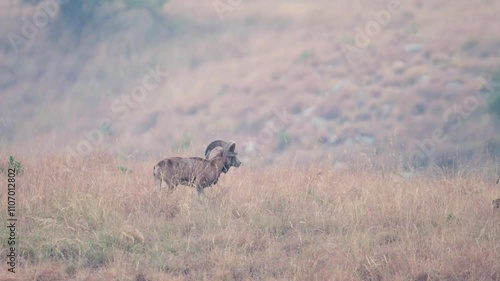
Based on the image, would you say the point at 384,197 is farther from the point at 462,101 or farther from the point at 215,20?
the point at 215,20

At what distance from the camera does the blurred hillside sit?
28.8m

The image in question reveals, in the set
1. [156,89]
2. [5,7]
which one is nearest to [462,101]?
[156,89]

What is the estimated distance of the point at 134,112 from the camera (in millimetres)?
32719

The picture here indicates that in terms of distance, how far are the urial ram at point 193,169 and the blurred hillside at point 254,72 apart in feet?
43.1

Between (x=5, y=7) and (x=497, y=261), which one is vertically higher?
(x=5, y=7)

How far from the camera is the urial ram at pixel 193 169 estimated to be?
38.7 ft

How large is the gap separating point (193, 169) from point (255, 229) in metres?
2.02

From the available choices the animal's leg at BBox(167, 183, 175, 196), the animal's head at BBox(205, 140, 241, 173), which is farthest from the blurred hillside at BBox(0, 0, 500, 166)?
the animal's leg at BBox(167, 183, 175, 196)

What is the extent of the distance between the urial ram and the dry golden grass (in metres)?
0.21

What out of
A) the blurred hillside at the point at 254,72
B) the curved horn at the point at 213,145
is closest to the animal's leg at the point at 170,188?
the curved horn at the point at 213,145

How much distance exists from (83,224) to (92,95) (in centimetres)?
2337

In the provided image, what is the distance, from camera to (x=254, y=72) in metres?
33.5

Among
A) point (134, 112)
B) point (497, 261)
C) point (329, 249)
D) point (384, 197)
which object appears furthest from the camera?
point (134, 112)

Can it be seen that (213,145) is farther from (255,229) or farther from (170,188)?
(255,229)
